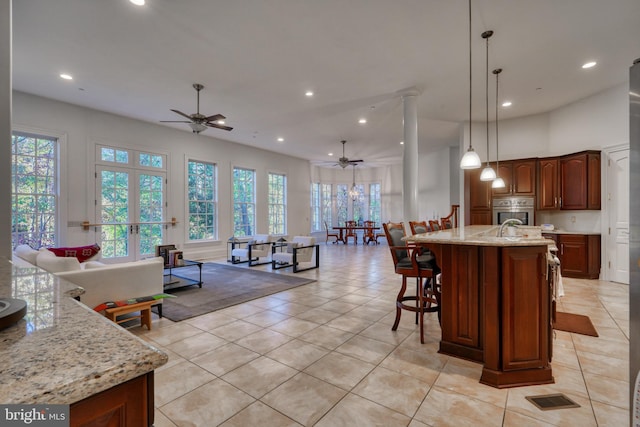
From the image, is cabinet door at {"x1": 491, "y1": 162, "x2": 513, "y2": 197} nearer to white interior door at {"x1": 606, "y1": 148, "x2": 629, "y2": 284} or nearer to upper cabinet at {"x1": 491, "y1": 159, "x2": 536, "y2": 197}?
upper cabinet at {"x1": 491, "y1": 159, "x2": 536, "y2": 197}

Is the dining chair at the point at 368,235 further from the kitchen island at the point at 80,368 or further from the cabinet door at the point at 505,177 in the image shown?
the kitchen island at the point at 80,368

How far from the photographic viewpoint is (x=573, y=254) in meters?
5.34

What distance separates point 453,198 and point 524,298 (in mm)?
8078

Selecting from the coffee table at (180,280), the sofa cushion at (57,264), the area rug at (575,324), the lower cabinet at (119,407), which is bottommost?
the area rug at (575,324)

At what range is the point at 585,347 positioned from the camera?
8.78ft

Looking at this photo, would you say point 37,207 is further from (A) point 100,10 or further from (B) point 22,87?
(A) point 100,10

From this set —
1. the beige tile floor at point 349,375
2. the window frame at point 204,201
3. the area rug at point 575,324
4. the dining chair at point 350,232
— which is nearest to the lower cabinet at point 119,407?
the beige tile floor at point 349,375

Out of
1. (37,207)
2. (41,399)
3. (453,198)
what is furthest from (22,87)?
(453,198)

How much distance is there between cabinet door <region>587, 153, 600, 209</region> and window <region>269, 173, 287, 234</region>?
8.09 meters

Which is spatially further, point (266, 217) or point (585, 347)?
point (266, 217)

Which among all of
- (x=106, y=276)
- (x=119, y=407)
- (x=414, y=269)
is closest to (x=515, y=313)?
(x=414, y=269)

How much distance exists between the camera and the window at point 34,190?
16.8ft

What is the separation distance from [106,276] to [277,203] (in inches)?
290

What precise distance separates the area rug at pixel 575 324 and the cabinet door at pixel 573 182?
9.51ft
